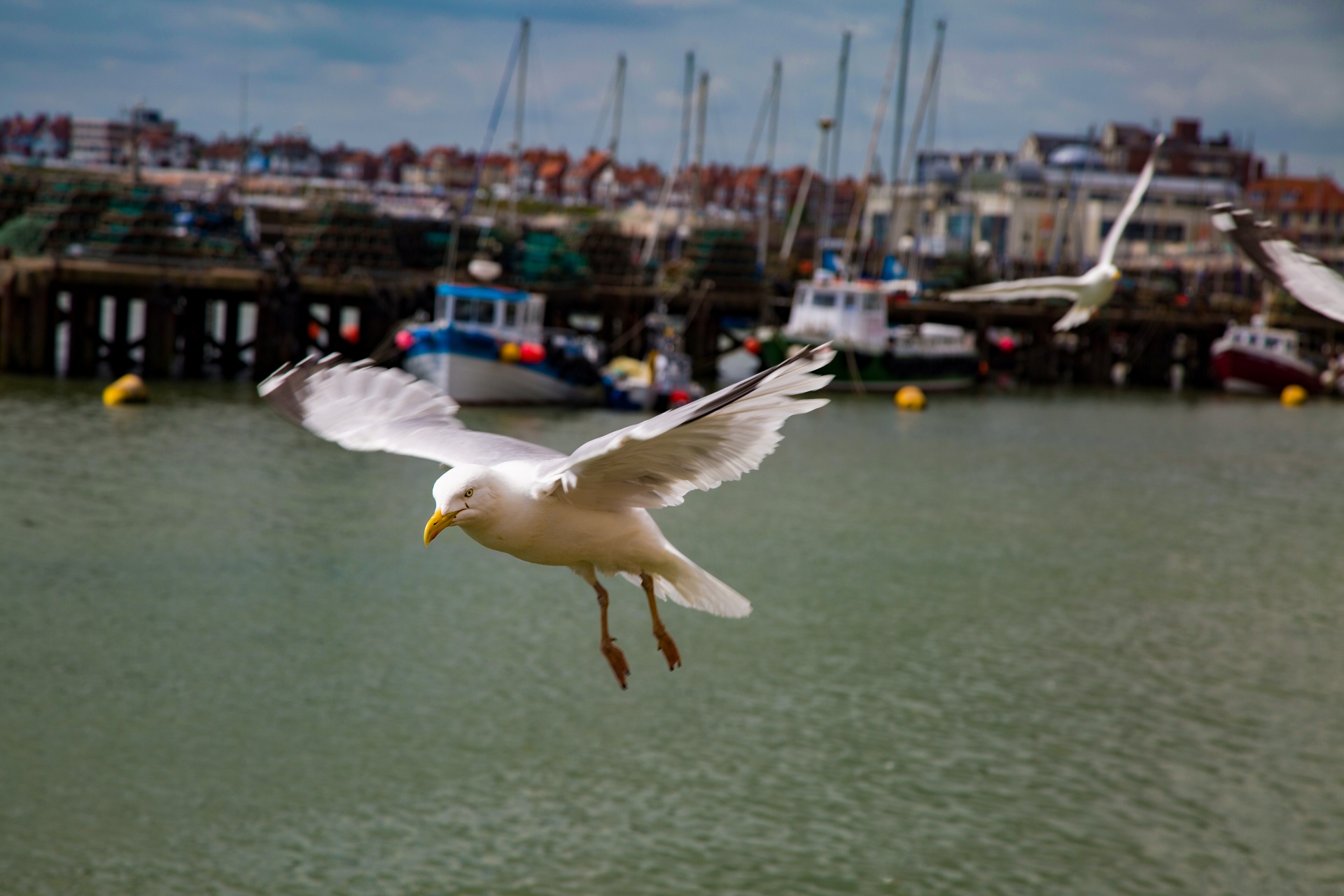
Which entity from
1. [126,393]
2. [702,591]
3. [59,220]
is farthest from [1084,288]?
[59,220]

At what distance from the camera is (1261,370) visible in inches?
2648

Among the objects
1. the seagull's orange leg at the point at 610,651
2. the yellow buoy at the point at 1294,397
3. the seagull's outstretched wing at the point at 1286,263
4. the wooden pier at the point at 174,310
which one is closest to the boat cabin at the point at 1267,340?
the yellow buoy at the point at 1294,397

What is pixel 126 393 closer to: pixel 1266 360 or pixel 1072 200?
pixel 1266 360

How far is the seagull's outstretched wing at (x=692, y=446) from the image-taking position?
5918 millimetres

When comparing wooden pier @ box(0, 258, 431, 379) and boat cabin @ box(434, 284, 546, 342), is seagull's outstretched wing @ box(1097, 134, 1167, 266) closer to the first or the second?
boat cabin @ box(434, 284, 546, 342)

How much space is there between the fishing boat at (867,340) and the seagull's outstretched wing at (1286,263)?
4143 centimetres

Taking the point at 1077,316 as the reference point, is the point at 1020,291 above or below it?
above

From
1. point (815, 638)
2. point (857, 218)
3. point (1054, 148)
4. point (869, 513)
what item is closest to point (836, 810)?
point (815, 638)

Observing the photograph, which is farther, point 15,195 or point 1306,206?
point 1306,206

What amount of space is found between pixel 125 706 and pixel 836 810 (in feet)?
32.8

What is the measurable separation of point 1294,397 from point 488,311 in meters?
37.8

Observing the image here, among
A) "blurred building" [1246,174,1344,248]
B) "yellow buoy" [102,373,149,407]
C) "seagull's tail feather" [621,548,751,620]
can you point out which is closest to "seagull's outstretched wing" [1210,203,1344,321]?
"seagull's tail feather" [621,548,751,620]

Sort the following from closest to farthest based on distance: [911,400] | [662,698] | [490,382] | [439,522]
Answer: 1. [439,522]
2. [662,698]
3. [490,382]
4. [911,400]

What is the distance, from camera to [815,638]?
24.9m
